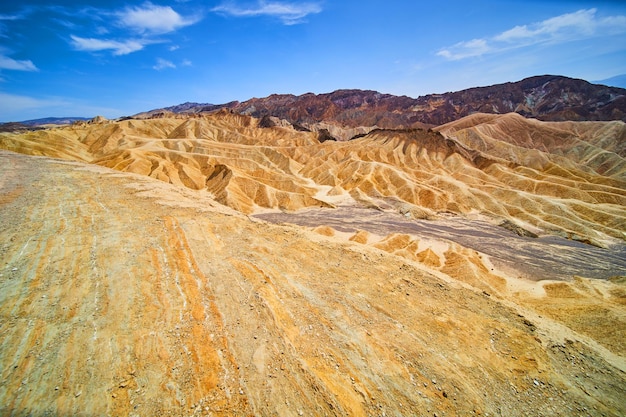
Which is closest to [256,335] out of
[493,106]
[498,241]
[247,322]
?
[247,322]

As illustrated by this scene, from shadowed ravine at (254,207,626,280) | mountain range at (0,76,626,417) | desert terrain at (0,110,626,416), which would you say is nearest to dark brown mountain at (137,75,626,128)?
shadowed ravine at (254,207,626,280)

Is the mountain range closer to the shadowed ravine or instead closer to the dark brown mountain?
the shadowed ravine

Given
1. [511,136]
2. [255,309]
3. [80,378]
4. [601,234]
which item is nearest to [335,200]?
[601,234]

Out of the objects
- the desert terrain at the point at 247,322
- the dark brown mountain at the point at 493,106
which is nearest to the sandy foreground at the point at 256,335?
the desert terrain at the point at 247,322

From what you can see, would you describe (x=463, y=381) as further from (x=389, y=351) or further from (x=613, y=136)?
(x=613, y=136)

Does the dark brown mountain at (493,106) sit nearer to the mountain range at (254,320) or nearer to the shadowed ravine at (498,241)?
the shadowed ravine at (498,241)
